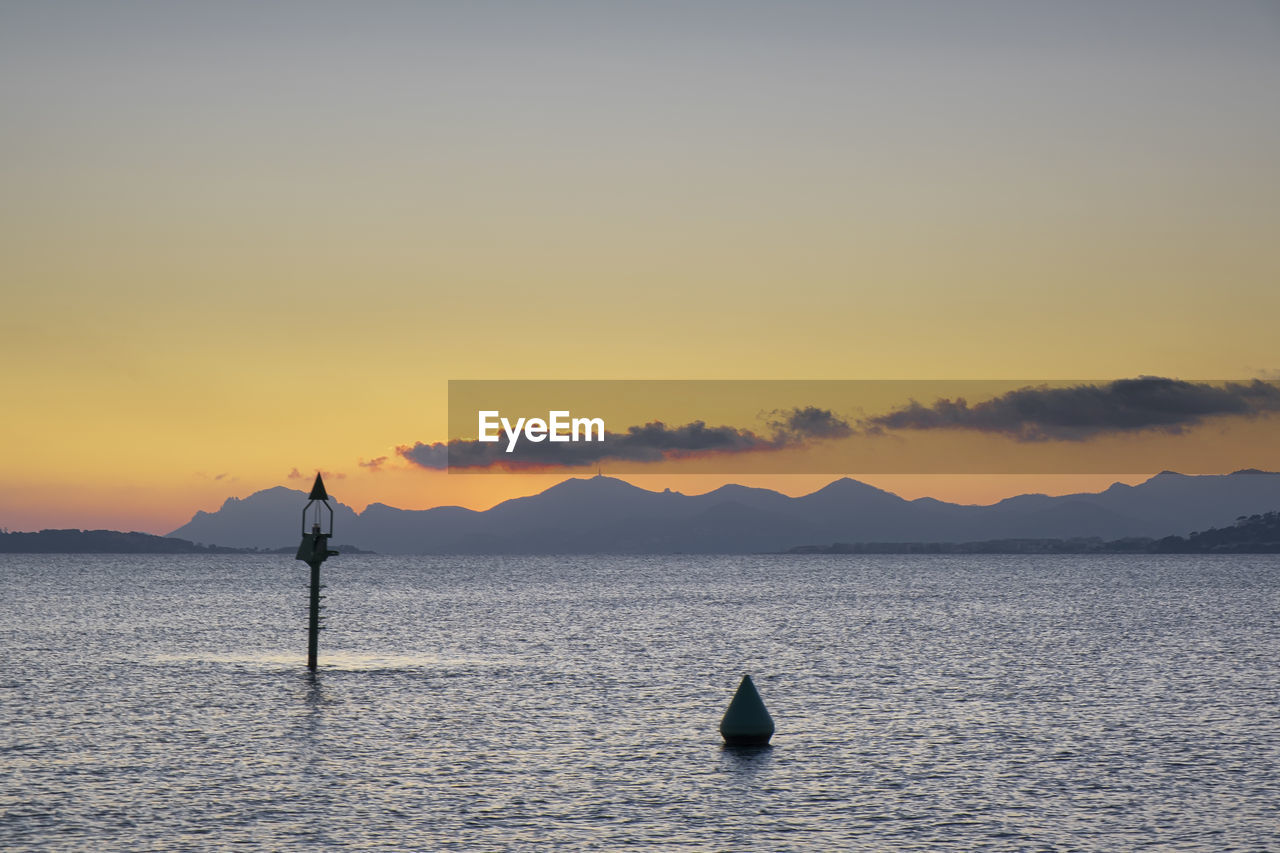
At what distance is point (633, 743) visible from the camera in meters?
46.7

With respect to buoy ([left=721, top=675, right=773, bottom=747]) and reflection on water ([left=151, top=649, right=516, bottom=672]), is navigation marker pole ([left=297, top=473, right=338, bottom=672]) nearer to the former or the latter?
reflection on water ([left=151, top=649, right=516, bottom=672])

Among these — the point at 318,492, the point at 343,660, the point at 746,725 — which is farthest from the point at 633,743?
the point at 343,660

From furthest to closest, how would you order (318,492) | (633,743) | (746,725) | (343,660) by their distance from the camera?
1. (343,660)
2. (318,492)
3. (633,743)
4. (746,725)

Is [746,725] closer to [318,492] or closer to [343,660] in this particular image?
[318,492]

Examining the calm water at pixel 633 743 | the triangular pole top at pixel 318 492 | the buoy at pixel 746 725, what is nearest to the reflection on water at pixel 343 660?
the calm water at pixel 633 743

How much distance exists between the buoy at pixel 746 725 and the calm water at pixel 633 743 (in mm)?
836

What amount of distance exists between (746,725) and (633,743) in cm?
427

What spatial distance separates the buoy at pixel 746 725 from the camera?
45.2 m

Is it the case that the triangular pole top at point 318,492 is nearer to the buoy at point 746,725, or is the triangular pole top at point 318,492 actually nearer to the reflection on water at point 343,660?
the reflection on water at point 343,660

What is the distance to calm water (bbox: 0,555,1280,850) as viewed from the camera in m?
33.8

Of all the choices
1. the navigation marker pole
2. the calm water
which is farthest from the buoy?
the navigation marker pole

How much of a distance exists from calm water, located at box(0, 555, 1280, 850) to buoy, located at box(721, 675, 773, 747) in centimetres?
84

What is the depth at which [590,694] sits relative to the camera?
6212cm

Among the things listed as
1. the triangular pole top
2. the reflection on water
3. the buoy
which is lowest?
the reflection on water
